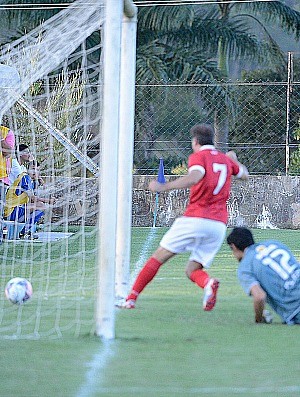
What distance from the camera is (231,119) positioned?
21.4 m

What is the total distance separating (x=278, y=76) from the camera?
27.7 meters

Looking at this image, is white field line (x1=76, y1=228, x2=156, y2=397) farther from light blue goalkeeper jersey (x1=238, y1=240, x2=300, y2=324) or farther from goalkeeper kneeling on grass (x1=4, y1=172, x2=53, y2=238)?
goalkeeper kneeling on grass (x1=4, y1=172, x2=53, y2=238)

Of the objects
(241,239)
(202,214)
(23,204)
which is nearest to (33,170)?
(23,204)

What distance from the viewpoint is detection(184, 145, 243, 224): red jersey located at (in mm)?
7916

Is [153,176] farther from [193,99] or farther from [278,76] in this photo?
[278,76]

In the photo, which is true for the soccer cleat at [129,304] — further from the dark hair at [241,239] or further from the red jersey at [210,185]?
the dark hair at [241,239]

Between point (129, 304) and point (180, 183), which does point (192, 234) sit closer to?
point (180, 183)

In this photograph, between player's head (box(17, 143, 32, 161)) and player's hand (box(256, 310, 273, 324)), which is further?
player's head (box(17, 143, 32, 161))

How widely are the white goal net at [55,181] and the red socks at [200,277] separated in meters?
0.88

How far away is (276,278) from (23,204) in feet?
25.6

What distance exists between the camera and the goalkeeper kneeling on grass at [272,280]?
7.31 metres

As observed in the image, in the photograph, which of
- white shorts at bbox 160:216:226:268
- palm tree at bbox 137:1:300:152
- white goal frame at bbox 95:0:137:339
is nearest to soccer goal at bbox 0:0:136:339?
white goal frame at bbox 95:0:137:339

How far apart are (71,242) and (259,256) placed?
7.55 metres

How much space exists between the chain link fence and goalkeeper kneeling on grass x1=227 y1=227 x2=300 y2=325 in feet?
39.2
